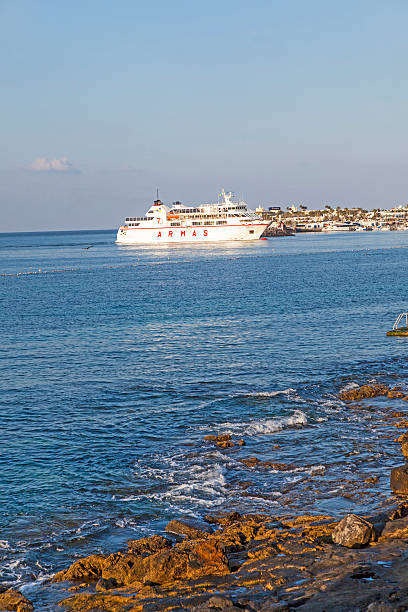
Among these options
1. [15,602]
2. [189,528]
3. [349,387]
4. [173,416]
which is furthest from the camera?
[349,387]

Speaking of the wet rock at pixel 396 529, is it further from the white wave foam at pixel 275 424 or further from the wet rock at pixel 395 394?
the wet rock at pixel 395 394

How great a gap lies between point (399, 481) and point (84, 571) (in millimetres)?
8699

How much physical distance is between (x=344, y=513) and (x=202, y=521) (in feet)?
12.0

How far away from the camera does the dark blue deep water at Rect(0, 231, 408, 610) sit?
17453 mm

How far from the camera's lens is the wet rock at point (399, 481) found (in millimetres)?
17359

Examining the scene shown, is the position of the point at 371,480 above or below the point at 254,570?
below

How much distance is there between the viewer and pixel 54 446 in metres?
23.2

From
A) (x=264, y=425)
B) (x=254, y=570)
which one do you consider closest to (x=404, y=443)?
(x=264, y=425)

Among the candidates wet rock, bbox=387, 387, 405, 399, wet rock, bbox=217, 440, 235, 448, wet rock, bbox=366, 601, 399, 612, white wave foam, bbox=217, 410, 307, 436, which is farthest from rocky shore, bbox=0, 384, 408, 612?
wet rock, bbox=387, 387, 405, 399

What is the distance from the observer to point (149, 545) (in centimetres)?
1462

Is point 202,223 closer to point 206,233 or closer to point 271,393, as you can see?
point 206,233

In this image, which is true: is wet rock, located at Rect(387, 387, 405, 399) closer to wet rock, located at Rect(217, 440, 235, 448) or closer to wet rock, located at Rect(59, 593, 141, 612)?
wet rock, located at Rect(217, 440, 235, 448)

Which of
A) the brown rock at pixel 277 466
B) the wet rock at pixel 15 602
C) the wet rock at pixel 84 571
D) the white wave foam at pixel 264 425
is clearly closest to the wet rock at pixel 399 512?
the brown rock at pixel 277 466

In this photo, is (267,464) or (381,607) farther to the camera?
(267,464)
